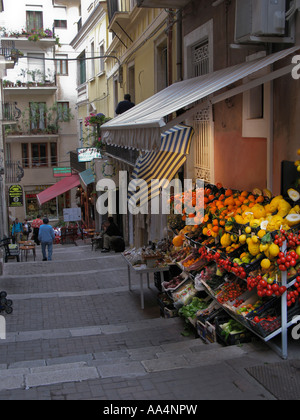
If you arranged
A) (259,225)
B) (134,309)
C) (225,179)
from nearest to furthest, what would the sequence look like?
1. (259,225)
2. (225,179)
3. (134,309)

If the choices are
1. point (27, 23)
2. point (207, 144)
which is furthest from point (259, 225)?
point (27, 23)

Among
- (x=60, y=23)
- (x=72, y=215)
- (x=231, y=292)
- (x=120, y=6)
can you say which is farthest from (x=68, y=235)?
(x=60, y=23)

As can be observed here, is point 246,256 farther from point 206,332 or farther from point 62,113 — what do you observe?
point 62,113

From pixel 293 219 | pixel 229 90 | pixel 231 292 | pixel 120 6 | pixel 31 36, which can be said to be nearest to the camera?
pixel 293 219

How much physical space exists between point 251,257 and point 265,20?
9.34 ft

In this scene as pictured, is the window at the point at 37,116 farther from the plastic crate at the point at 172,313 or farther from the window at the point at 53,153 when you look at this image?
the plastic crate at the point at 172,313

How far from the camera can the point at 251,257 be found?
223 inches

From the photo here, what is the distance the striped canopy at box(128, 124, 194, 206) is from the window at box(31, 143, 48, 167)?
2245 centimetres

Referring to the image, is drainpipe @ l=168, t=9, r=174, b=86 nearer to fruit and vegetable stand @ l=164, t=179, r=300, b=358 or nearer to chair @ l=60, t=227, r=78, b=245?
fruit and vegetable stand @ l=164, t=179, r=300, b=358

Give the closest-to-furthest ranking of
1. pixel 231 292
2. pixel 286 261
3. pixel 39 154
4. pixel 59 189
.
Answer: pixel 286 261 < pixel 231 292 < pixel 59 189 < pixel 39 154

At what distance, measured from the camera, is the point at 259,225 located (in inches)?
221

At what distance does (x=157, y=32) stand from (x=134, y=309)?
6995mm
